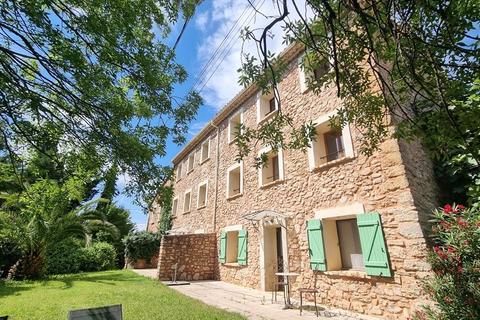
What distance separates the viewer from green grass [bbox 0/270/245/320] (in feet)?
18.2

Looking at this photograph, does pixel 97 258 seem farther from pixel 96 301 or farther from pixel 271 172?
pixel 271 172

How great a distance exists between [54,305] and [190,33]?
6875 millimetres

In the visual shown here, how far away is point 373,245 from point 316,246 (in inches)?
63.0

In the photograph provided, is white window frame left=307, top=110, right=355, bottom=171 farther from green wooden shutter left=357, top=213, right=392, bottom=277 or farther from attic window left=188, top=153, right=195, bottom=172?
attic window left=188, top=153, right=195, bottom=172

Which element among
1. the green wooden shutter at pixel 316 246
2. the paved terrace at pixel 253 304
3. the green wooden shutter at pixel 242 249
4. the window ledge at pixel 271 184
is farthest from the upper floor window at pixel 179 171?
the green wooden shutter at pixel 316 246

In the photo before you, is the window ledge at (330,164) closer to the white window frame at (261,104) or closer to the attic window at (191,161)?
the white window frame at (261,104)

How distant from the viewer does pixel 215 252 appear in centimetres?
1205

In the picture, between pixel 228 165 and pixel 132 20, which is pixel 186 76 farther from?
pixel 228 165

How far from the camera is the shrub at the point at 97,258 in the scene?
1369cm

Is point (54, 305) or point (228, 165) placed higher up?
point (228, 165)

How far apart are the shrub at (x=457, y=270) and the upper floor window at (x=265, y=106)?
23.5 feet

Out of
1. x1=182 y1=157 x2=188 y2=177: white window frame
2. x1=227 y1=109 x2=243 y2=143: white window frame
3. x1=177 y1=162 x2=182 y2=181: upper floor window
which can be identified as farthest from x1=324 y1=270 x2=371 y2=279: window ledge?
x1=177 y1=162 x2=182 y2=181: upper floor window

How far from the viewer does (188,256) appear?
11758mm

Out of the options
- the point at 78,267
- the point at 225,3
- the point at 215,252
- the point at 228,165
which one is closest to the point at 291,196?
the point at 228,165
